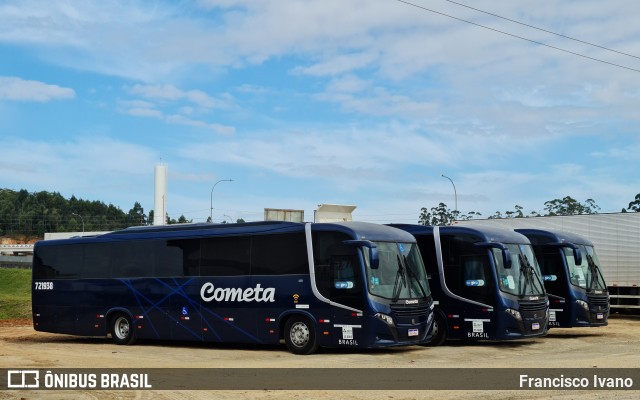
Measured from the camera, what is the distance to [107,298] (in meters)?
25.3

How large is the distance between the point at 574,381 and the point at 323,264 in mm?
7190

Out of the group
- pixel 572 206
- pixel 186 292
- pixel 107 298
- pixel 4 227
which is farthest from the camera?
pixel 4 227

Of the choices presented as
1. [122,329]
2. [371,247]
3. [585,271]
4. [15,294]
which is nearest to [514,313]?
[371,247]

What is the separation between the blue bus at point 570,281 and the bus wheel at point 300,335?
30.4 ft

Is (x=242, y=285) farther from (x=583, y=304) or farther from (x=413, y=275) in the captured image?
(x=583, y=304)

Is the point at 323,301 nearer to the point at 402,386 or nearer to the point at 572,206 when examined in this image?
the point at 402,386

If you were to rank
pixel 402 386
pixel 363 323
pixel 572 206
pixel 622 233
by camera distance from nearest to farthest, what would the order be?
pixel 402 386 → pixel 363 323 → pixel 622 233 → pixel 572 206

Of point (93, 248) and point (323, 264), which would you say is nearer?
point (323, 264)

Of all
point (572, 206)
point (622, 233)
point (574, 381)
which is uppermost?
point (572, 206)

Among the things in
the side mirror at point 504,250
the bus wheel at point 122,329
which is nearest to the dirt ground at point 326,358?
the bus wheel at point 122,329

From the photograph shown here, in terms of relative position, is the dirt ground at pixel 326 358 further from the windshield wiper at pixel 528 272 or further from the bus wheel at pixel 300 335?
the windshield wiper at pixel 528 272

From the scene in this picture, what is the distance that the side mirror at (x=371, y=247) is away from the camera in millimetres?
19703

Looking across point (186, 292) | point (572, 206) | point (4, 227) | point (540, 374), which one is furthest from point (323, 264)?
point (4, 227)

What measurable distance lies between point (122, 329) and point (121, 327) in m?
0.07
